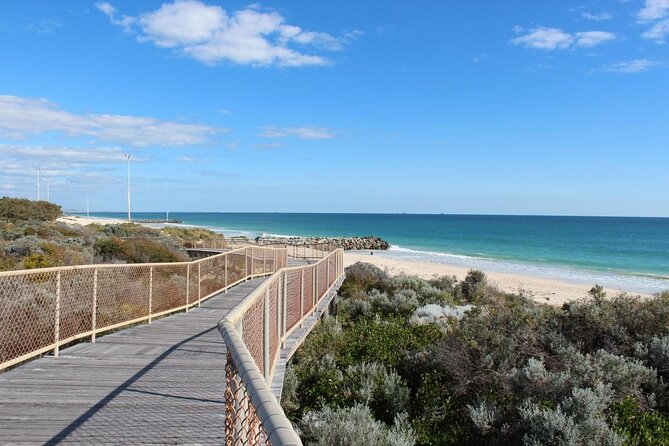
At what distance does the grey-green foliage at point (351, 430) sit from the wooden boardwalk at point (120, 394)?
1299mm

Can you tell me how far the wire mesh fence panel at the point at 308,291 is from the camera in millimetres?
9961

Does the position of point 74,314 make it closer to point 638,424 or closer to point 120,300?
point 120,300

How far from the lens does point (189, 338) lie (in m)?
8.45

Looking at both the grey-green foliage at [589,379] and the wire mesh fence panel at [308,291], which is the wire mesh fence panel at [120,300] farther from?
the grey-green foliage at [589,379]

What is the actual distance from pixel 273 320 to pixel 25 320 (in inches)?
149

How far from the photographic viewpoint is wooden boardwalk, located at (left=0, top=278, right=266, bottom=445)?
4293mm

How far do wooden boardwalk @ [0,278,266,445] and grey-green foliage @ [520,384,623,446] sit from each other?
135 inches

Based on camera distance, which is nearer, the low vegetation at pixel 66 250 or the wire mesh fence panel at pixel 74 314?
the wire mesh fence panel at pixel 74 314

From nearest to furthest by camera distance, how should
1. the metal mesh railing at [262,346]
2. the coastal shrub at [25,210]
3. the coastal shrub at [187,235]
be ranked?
1. the metal mesh railing at [262,346]
2. the coastal shrub at [25,210]
3. the coastal shrub at [187,235]

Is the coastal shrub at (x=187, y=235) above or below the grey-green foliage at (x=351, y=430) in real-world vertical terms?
above

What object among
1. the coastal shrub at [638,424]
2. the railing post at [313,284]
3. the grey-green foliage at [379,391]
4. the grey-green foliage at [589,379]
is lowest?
the grey-green foliage at [379,391]

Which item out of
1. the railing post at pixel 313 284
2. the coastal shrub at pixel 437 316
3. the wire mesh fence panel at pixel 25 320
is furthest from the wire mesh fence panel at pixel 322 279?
the wire mesh fence panel at pixel 25 320

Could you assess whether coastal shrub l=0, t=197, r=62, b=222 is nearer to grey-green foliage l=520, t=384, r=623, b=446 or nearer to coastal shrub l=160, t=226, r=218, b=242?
coastal shrub l=160, t=226, r=218, b=242

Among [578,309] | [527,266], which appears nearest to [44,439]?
[578,309]
